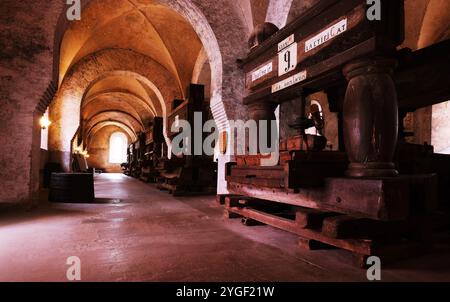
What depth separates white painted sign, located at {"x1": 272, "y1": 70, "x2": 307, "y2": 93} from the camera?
411cm

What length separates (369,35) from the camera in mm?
3033

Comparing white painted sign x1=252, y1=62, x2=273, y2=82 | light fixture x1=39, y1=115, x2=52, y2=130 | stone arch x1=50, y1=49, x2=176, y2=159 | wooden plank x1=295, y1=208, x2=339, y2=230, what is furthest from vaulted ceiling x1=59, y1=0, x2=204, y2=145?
wooden plank x1=295, y1=208, x2=339, y2=230

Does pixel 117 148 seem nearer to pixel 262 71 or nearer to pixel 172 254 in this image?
pixel 262 71

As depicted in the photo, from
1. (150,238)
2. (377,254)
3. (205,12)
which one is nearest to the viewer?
(377,254)

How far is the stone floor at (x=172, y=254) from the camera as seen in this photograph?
2.39m

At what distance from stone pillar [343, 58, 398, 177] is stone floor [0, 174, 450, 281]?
982mm

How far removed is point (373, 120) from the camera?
114 inches

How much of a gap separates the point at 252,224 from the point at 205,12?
18.1 feet

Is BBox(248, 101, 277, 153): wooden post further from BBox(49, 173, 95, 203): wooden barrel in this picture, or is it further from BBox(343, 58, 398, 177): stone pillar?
BBox(49, 173, 95, 203): wooden barrel

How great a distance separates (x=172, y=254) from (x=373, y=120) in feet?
8.36

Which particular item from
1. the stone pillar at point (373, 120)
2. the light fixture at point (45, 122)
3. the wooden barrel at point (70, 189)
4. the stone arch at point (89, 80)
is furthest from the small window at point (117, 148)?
the stone pillar at point (373, 120)

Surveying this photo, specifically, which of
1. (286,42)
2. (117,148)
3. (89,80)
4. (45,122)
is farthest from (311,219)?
(117,148)
